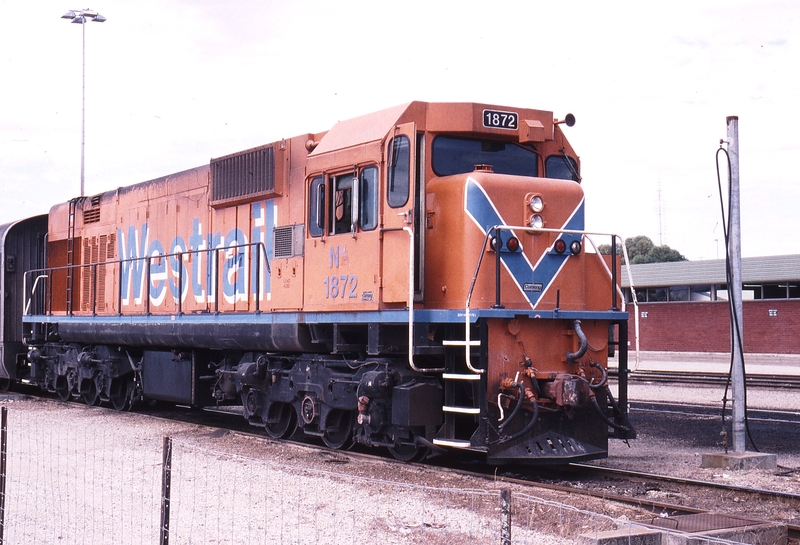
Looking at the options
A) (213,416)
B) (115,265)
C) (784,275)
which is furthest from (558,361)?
(784,275)

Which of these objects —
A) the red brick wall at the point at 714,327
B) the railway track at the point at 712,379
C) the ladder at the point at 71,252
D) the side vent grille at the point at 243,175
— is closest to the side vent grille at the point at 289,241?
the side vent grille at the point at 243,175

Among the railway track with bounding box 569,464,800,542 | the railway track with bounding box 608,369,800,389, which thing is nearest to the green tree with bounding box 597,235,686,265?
the railway track with bounding box 608,369,800,389

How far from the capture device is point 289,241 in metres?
11.3

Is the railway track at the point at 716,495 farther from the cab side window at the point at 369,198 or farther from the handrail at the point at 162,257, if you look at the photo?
the handrail at the point at 162,257

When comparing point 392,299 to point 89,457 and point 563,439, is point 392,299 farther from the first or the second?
point 89,457

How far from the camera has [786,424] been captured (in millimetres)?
14227

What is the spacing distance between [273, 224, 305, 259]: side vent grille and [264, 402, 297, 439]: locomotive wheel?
80.9 inches

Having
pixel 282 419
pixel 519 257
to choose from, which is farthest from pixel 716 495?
pixel 282 419

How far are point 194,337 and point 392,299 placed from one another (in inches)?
180

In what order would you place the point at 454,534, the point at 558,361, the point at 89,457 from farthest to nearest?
1. the point at 89,457
2. the point at 558,361
3. the point at 454,534

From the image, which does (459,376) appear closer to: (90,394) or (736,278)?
(736,278)

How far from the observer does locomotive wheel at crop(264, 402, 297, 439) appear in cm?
1186

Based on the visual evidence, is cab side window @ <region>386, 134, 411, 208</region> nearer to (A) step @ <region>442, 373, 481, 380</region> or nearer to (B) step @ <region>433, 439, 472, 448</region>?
(A) step @ <region>442, 373, 481, 380</region>

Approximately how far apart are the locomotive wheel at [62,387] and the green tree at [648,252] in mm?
70636
